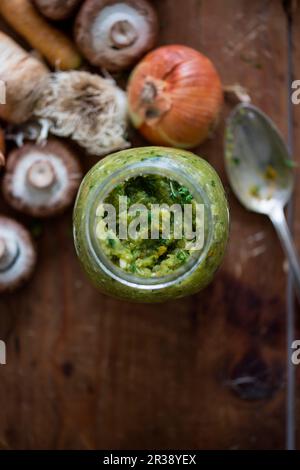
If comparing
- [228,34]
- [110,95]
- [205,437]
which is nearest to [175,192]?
[110,95]

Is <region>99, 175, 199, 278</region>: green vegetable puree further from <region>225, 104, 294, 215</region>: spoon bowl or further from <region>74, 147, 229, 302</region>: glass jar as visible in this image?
<region>225, 104, 294, 215</region>: spoon bowl

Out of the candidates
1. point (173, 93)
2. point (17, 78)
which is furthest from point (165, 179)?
point (17, 78)

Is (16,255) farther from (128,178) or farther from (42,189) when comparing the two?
(128,178)

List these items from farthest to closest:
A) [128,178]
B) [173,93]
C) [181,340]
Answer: [181,340]
[173,93]
[128,178]

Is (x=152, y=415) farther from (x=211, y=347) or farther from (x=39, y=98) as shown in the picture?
(x=39, y=98)

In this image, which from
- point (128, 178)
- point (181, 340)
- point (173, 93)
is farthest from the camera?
point (181, 340)

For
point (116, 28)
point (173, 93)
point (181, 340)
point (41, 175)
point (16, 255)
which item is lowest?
point (181, 340)

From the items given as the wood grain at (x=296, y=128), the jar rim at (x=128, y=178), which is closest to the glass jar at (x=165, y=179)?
the jar rim at (x=128, y=178)
